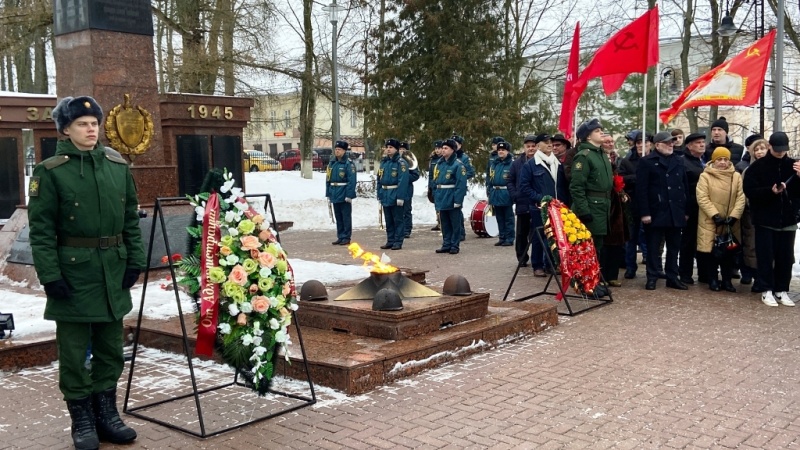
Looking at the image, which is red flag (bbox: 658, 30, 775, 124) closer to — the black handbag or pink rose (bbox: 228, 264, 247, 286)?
the black handbag

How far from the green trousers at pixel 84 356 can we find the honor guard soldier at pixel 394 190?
10.0 m

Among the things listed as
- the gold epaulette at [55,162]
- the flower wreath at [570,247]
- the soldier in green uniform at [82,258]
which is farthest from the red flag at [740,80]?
the gold epaulette at [55,162]

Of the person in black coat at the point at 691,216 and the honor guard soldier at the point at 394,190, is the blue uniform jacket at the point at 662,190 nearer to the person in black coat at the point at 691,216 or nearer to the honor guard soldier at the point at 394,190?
the person in black coat at the point at 691,216

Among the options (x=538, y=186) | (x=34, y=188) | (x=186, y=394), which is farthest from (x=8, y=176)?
(x=34, y=188)

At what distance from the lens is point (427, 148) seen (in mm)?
23094

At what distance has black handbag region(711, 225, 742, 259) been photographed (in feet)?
30.3

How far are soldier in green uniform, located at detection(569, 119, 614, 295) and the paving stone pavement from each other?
61.5 inches

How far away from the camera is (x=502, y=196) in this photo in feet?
49.2

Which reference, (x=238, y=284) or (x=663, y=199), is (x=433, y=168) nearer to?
(x=663, y=199)

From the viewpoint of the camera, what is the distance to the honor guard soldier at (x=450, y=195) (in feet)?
44.3

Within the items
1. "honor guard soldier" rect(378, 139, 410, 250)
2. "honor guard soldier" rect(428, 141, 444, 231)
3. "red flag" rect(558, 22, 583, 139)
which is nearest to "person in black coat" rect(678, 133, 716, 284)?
"red flag" rect(558, 22, 583, 139)

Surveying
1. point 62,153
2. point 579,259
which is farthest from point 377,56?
point 62,153

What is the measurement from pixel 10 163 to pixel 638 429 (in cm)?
1544

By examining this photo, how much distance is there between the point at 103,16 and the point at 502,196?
8.02 metres
